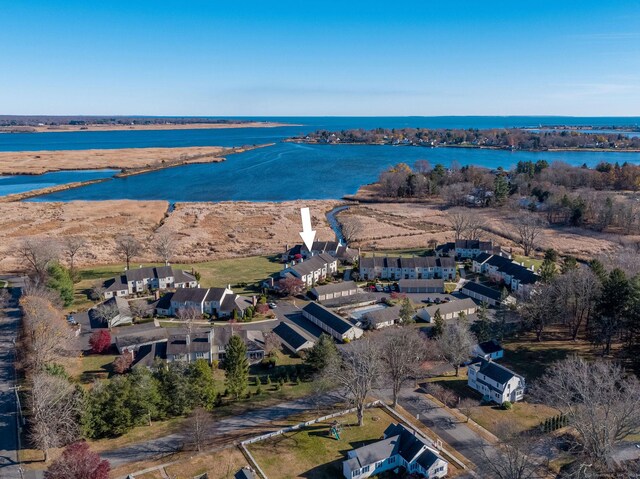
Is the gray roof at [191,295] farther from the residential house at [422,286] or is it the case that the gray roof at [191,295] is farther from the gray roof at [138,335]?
the residential house at [422,286]

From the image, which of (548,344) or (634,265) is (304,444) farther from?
(634,265)

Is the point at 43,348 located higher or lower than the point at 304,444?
higher

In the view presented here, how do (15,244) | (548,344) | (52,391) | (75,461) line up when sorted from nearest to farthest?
(75,461) < (52,391) < (548,344) < (15,244)

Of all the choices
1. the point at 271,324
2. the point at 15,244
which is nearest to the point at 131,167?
the point at 15,244

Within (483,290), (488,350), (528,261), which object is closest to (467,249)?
(528,261)

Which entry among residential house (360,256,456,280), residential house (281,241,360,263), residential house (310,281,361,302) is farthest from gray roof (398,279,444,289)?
residential house (281,241,360,263)

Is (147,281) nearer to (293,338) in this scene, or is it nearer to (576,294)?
(293,338)
